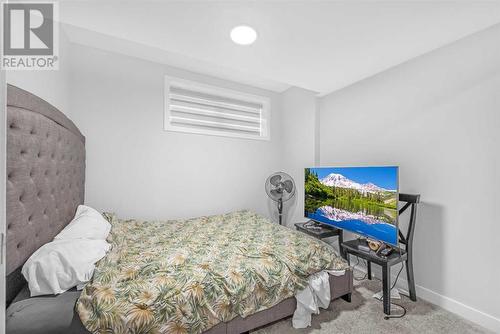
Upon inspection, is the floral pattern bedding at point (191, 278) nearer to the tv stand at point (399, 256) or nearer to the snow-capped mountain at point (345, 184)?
the tv stand at point (399, 256)

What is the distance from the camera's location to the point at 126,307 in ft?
4.10

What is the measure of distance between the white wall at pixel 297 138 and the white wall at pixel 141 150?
85cm

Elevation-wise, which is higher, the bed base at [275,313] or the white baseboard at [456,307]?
the bed base at [275,313]

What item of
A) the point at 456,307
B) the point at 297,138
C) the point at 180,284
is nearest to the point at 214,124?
the point at 297,138

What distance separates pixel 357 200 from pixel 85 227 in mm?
2444

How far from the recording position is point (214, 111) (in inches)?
141

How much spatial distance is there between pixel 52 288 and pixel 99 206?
1799 millimetres

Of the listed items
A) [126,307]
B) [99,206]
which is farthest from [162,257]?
[99,206]

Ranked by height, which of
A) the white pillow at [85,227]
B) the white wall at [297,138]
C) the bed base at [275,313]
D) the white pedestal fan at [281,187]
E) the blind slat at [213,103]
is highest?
the blind slat at [213,103]

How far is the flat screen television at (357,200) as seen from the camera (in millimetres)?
2004

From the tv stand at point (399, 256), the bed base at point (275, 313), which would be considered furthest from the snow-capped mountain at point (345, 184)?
the bed base at point (275, 313)

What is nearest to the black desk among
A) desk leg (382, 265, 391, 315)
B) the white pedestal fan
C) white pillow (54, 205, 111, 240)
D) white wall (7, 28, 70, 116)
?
desk leg (382, 265, 391, 315)

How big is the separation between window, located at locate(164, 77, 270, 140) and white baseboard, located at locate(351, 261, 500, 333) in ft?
9.07

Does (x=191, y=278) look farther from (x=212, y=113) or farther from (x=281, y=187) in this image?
(x=212, y=113)
